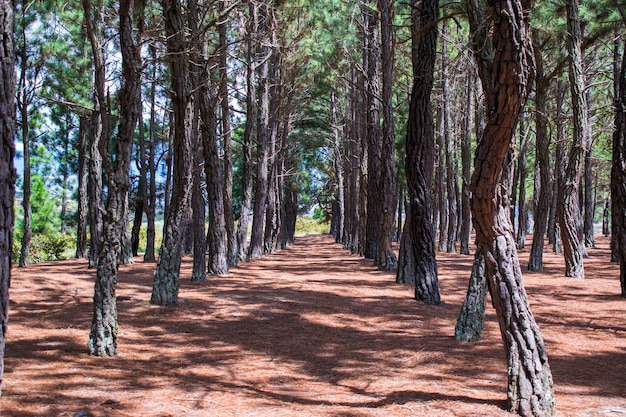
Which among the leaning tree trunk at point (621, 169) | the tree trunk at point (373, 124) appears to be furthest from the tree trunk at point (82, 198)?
the leaning tree trunk at point (621, 169)

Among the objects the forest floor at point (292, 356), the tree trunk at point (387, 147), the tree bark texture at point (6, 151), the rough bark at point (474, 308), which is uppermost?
the tree trunk at point (387, 147)

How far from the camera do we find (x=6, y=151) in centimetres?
261

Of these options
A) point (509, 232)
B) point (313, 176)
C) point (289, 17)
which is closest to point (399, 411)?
point (509, 232)

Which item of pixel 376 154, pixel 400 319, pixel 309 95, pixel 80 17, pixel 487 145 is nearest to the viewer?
pixel 487 145

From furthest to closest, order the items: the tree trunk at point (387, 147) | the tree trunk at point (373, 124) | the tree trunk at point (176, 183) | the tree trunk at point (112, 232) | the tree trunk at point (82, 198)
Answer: the tree trunk at point (82, 198)
the tree trunk at point (373, 124)
the tree trunk at point (387, 147)
the tree trunk at point (176, 183)
the tree trunk at point (112, 232)

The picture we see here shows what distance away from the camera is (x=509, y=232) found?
4508mm

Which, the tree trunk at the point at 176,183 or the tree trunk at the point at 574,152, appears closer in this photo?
the tree trunk at the point at 176,183

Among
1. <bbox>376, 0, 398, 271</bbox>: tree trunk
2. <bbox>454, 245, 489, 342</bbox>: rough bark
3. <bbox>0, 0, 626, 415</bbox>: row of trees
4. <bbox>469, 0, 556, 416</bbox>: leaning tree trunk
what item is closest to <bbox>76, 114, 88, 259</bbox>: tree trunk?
<bbox>0, 0, 626, 415</bbox>: row of trees

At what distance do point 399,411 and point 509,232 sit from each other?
155 cm

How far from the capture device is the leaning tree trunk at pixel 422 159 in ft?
31.3

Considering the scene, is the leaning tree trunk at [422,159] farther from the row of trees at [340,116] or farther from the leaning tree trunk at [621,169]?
the leaning tree trunk at [621,169]

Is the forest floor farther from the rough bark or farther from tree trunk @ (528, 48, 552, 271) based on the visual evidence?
tree trunk @ (528, 48, 552, 271)

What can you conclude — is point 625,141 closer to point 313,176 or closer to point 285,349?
point 285,349

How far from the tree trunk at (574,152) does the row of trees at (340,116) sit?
3 cm
